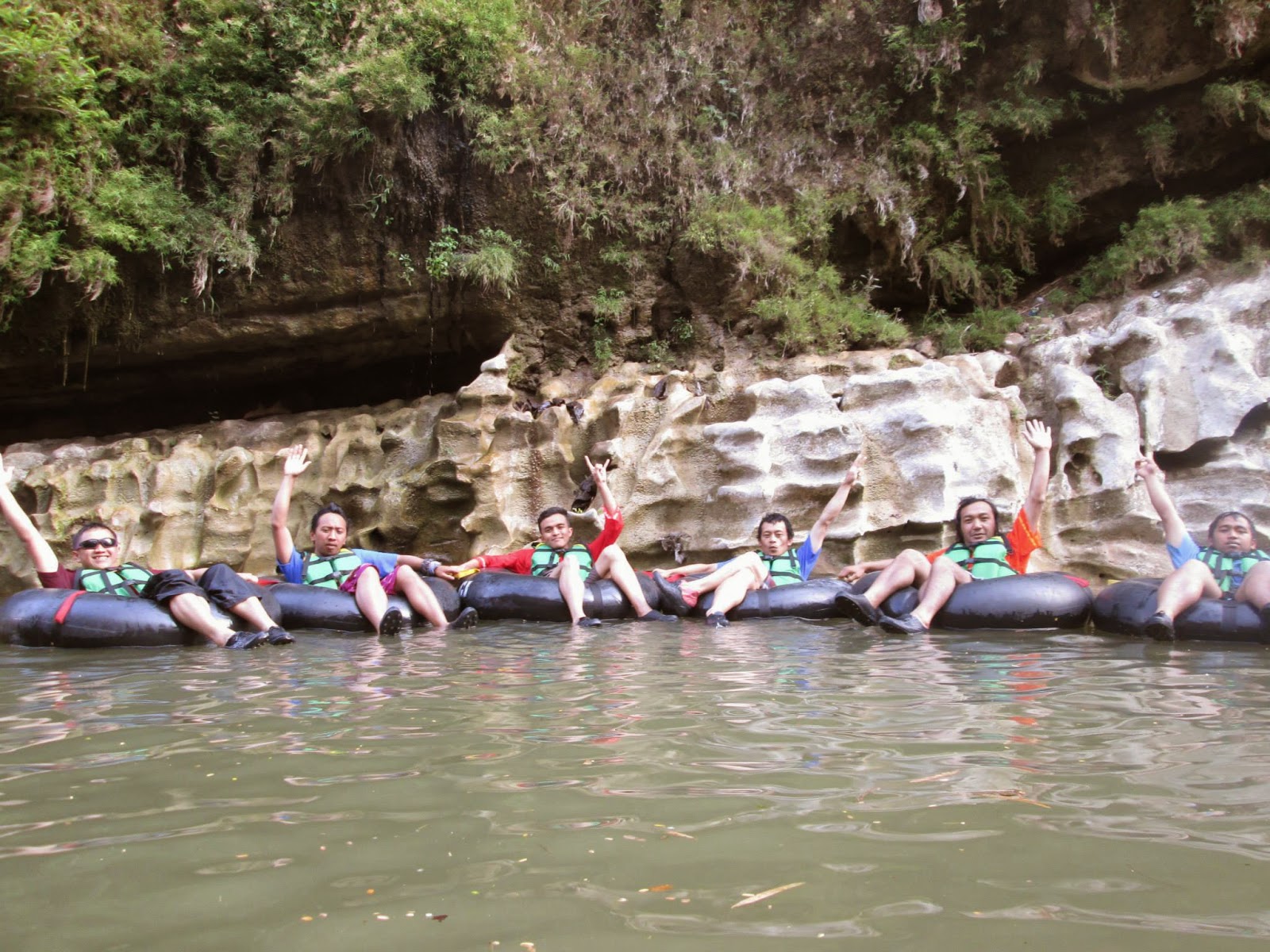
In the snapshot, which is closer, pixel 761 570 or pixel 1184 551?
pixel 1184 551

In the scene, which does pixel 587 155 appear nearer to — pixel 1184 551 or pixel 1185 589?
pixel 1184 551

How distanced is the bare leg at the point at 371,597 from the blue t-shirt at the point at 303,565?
1.25 ft

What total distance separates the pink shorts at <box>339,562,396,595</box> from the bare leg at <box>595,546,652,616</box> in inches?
67.1

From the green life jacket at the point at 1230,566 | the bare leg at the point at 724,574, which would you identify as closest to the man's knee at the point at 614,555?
the bare leg at the point at 724,574

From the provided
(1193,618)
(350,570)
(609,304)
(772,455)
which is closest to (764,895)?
(1193,618)

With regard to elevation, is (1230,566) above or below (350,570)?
above

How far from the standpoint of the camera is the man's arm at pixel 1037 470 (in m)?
6.52

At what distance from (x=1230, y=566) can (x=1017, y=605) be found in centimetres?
139

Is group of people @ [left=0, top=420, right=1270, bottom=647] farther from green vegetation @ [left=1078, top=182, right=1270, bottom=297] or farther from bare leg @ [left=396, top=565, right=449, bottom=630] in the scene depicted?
green vegetation @ [left=1078, top=182, right=1270, bottom=297]

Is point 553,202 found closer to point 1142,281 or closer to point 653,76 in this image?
point 653,76

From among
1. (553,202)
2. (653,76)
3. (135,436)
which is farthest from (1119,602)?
(135,436)

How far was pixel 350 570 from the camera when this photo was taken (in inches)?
286

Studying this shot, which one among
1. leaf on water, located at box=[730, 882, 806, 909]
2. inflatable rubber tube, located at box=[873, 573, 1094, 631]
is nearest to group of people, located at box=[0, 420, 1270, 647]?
inflatable rubber tube, located at box=[873, 573, 1094, 631]

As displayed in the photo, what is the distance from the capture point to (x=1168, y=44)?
1088 cm
